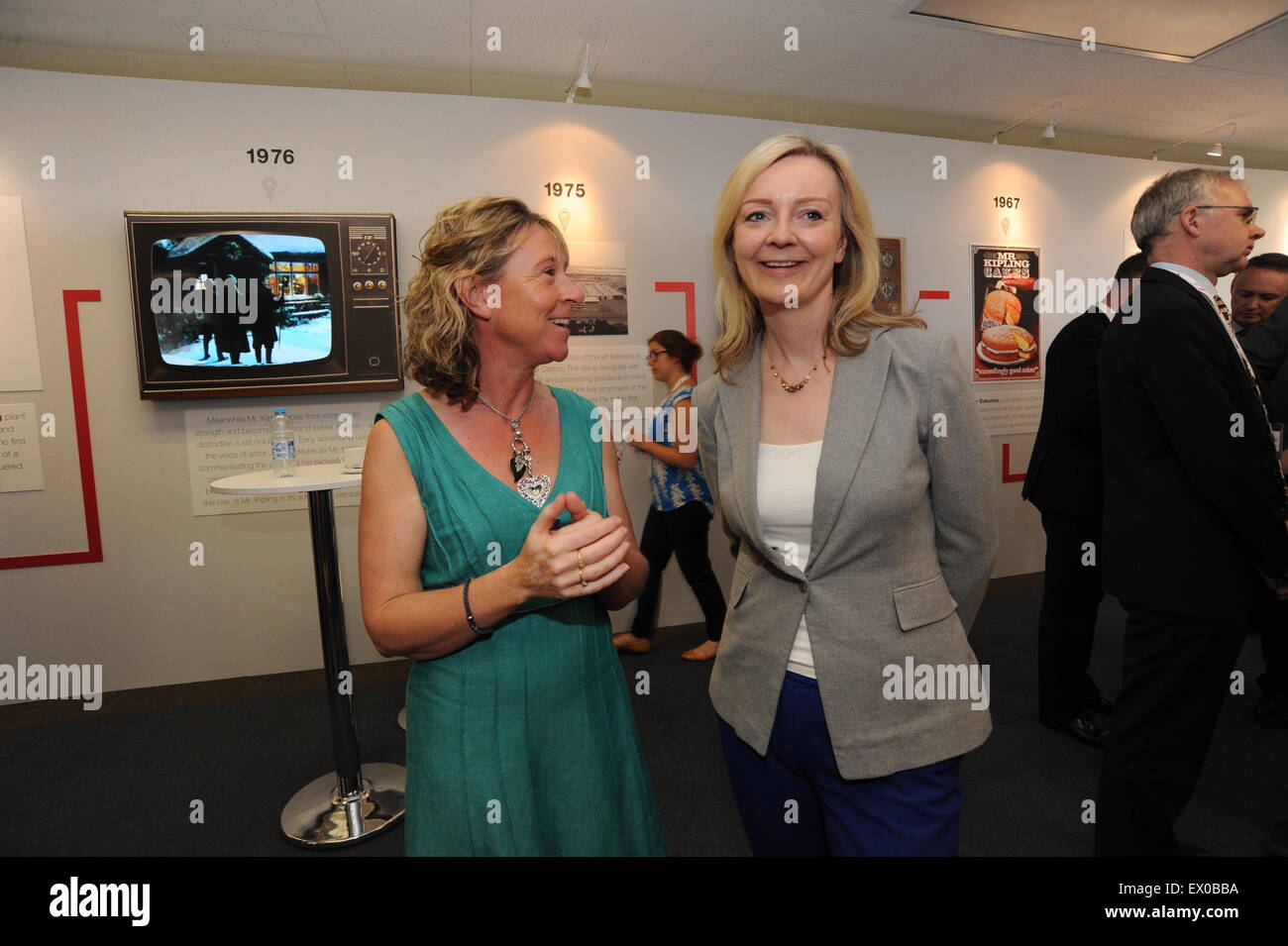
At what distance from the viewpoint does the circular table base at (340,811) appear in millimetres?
2531

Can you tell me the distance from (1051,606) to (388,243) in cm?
368

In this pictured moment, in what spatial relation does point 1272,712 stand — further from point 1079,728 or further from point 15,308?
point 15,308

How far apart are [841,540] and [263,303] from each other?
3.55 meters

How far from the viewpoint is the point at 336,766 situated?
271 cm

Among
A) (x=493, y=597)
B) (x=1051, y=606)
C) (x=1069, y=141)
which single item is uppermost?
(x=1069, y=141)

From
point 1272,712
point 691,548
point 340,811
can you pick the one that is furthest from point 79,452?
point 1272,712

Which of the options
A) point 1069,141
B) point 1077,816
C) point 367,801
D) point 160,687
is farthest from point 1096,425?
point 160,687

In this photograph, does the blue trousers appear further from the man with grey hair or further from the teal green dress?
the man with grey hair

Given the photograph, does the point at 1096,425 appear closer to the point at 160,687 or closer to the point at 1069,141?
the point at 1069,141

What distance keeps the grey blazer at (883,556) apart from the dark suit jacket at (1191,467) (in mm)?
973

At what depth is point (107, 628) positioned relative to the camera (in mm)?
3744

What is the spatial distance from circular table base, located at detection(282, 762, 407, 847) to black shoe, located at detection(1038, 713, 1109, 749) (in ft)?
8.90

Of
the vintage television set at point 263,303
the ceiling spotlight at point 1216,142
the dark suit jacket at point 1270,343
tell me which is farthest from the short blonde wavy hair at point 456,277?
the ceiling spotlight at point 1216,142

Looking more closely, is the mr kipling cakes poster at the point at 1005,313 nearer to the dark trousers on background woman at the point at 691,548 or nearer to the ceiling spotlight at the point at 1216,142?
the ceiling spotlight at the point at 1216,142
